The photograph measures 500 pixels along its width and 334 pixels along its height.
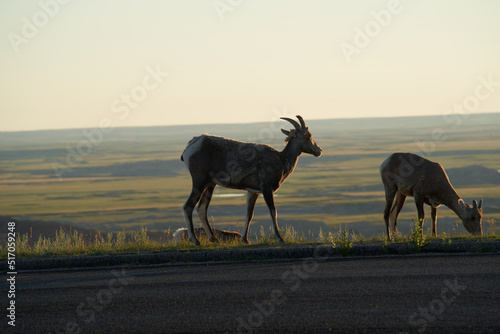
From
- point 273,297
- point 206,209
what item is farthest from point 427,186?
point 273,297

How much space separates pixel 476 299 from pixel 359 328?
6.25 ft

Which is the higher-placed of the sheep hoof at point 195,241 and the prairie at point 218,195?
the sheep hoof at point 195,241

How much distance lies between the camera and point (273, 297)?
938 cm

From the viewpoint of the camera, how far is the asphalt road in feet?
27.0

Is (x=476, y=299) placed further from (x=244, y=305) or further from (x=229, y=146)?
(x=229, y=146)

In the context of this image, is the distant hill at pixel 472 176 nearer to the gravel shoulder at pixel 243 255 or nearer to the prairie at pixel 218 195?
the prairie at pixel 218 195

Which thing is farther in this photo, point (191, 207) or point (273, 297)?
point (191, 207)

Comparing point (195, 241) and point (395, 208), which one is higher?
point (395, 208)

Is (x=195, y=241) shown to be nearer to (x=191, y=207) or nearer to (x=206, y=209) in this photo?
(x=191, y=207)

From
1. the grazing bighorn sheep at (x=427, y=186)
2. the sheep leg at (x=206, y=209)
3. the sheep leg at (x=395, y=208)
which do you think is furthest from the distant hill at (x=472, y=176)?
the sheep leg at (x=206, y=209)

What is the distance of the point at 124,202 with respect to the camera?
64.9 meters

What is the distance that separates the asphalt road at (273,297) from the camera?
27.0ft

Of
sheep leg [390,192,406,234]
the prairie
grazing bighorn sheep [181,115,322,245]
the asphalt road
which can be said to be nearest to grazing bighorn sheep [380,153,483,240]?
sheep leg [390,192,406,234]

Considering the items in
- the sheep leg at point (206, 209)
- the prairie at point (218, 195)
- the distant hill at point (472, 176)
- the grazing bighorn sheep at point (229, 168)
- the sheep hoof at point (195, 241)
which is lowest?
the prairie at point (218, 195)
